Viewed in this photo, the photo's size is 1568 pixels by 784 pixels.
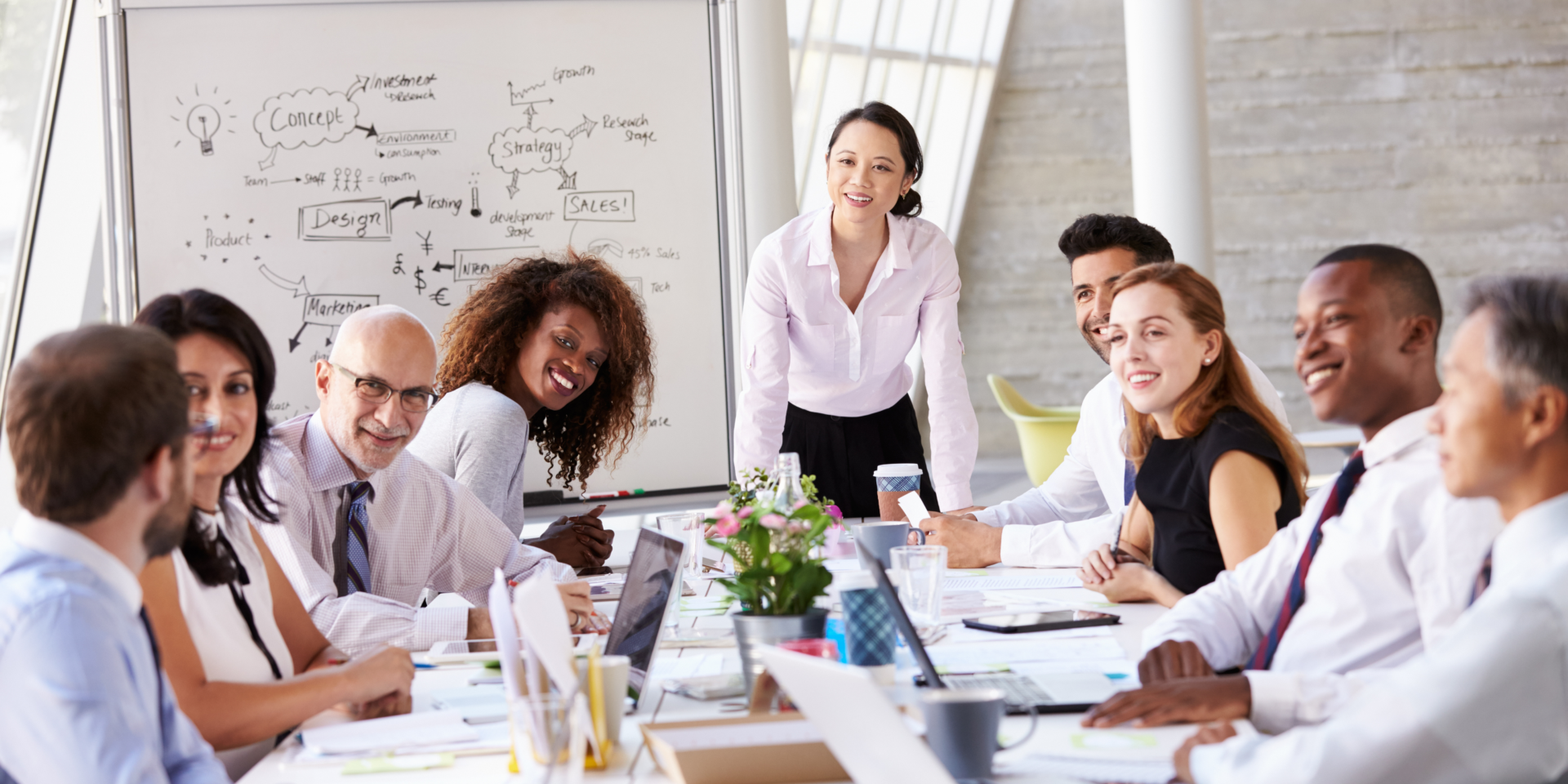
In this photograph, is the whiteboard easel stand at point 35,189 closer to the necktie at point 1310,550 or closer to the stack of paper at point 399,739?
the stack of paper at point 399,739

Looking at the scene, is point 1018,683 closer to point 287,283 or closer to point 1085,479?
point 1085,479

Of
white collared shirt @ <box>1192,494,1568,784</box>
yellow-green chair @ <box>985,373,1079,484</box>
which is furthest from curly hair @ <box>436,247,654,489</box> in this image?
yellow-green chair @ <box>985,373,1079,484</box>

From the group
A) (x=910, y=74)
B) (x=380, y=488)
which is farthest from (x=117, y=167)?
(x=910, y=74)

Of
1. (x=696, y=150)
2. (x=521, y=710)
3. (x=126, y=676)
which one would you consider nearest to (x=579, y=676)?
(x=521, y=710)

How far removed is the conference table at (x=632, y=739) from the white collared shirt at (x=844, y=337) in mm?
1512


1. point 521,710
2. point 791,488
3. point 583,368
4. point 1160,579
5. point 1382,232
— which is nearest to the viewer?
point 521,710

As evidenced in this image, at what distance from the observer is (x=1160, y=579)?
2.02 meters

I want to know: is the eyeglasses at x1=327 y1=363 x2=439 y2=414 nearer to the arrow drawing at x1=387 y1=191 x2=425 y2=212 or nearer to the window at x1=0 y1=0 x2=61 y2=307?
the arrow drawing at x1=387 y1=191 x2=425 y2=212

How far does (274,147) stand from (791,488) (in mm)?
2413

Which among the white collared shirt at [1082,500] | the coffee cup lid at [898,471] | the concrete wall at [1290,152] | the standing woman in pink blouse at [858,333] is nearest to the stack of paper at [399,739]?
the white collared shirt at [1082,500]

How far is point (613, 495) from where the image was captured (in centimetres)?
411

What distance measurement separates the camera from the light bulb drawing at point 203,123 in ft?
12.5

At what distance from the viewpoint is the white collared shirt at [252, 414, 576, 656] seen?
1962 millimetres

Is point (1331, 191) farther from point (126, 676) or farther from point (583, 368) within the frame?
point (126, 676)
